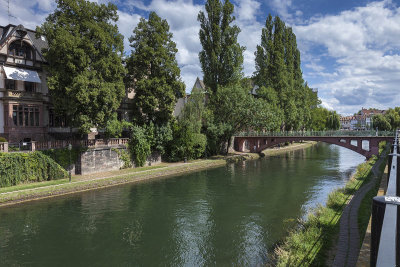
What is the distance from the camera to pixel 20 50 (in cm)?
3503

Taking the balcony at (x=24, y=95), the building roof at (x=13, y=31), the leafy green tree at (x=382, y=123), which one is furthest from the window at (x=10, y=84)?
the leafy green tree at (x=382, y=123)

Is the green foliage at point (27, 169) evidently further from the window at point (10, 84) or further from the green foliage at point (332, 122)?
the green foliage at point (332, 122)

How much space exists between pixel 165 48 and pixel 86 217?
27.4 m

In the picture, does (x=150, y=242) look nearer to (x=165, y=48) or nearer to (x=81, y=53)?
(x=81, y=53)

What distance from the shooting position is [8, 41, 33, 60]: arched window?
34200 millimetres

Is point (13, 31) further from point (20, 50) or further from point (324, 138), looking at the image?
point (324, 138)

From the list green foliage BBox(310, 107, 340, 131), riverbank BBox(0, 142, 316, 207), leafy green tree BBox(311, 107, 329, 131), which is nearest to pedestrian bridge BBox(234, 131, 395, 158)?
riverbank BBox(0, 142, 316, 207)

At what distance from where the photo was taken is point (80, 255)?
1655cm

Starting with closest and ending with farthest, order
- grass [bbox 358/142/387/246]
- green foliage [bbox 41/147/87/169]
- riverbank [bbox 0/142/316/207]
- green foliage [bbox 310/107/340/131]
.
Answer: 1. grass [bbox 358/142/387/246]
2. riverbank [bbox 0/142/316/207]
3. green foliage [bbox 41/147/87/169]
4. green foliage [bbox 310/107/340/131]

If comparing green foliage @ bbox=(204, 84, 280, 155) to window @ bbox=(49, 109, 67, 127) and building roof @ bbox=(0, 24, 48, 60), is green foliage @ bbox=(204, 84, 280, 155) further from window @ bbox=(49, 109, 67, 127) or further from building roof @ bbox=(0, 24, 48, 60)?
building roof @ bbox=(0, 24, 48, 60)

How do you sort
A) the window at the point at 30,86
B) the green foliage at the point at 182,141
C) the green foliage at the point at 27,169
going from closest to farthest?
the green foliage at the point at 27,169
the window at the point at 30,86
the green foliage at the point at 182,141

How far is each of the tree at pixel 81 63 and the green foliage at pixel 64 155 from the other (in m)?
3.32

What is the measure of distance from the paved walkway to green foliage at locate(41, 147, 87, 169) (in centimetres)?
2891

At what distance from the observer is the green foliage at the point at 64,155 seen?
32688 mm
